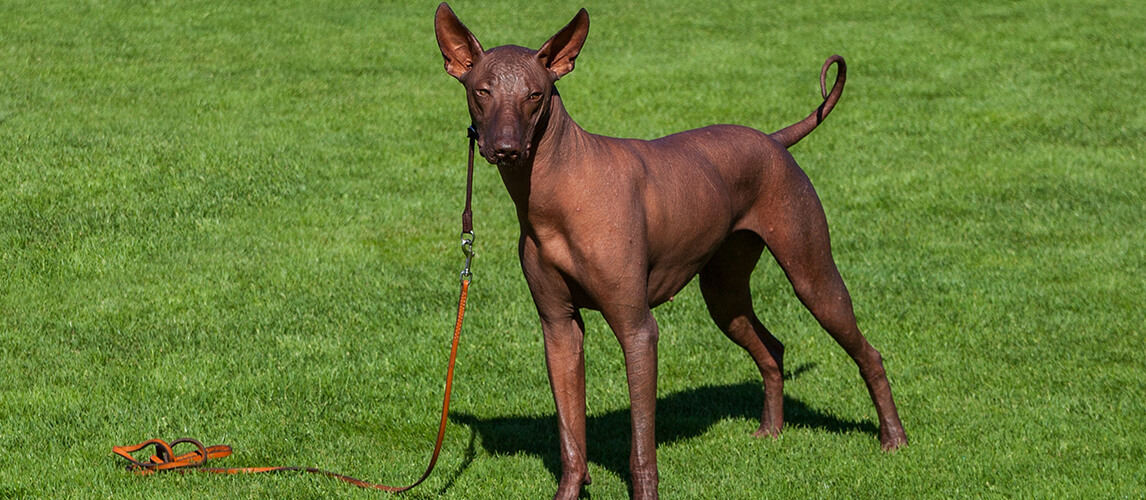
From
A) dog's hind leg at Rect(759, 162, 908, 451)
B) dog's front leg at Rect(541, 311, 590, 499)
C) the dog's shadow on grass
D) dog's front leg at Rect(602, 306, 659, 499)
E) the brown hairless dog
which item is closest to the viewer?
the brown hairless dog

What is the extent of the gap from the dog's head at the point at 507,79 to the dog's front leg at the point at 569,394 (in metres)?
1.08

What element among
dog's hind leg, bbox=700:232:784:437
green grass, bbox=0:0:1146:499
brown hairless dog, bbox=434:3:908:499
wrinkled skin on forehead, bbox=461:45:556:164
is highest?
wrinkled skin on forehead, bbox=461:45:556:164

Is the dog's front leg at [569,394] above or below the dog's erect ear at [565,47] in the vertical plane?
below

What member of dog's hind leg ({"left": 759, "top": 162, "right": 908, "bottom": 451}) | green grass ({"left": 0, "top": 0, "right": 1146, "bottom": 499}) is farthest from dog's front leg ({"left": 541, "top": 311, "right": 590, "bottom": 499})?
dog's hind leg ({"left": 759, "top": 162, "right": 908, "bottom": 451})

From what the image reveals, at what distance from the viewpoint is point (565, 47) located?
5.50 metres

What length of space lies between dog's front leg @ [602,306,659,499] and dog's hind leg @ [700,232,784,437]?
4.03 ft

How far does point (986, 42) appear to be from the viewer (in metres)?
19.3

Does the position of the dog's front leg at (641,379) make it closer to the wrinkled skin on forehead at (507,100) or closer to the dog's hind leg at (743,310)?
the wrinkled skin on forehead at (507,100)

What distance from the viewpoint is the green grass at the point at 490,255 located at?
7.23m

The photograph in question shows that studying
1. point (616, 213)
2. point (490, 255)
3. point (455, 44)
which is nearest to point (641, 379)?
point (616, 213)

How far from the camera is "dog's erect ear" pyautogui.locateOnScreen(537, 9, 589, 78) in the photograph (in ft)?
17.8

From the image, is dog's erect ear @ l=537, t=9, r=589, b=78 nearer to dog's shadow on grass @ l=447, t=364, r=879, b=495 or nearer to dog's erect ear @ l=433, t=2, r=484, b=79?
dog's erect ear @ l=433, t=2, r=484, b=79

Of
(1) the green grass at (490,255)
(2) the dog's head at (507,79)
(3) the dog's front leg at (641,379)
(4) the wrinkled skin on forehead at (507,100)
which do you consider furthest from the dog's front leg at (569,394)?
(4) the wrinkled skin on forehead at (507,100)

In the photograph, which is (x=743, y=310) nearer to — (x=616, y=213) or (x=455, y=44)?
(x=616, y=213)
